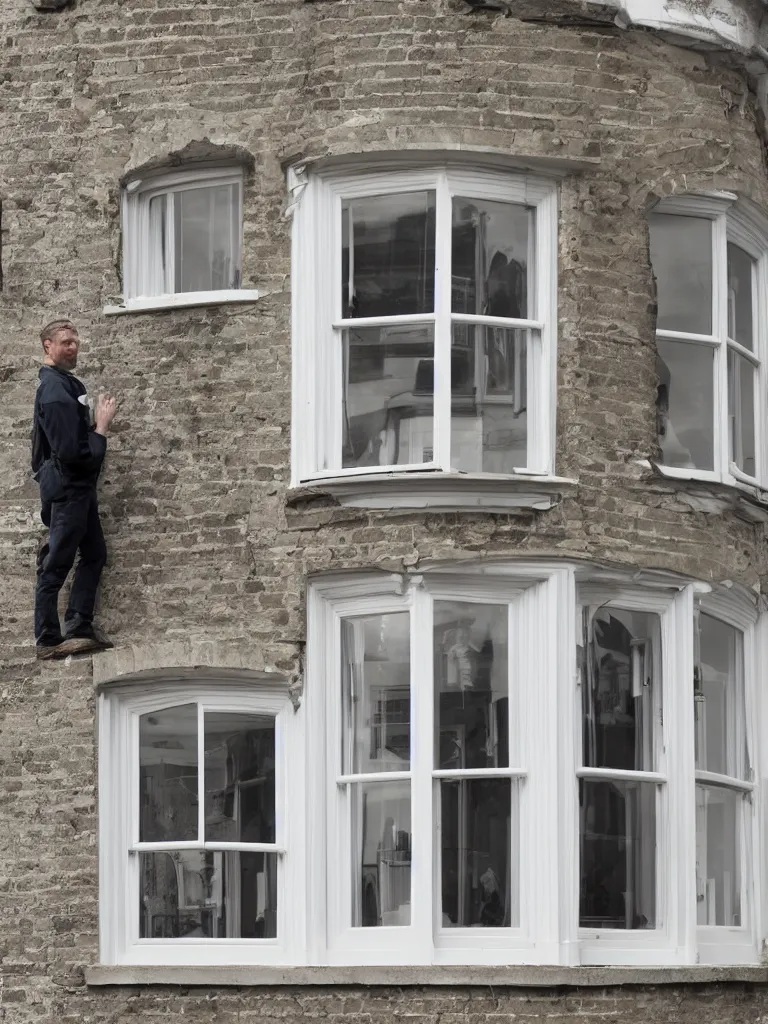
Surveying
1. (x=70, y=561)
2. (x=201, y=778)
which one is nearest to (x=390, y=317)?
(x=70, y=561)

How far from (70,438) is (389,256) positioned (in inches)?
102

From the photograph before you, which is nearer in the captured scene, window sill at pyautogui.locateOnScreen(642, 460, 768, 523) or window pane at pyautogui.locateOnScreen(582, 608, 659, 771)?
window pane at pyautogui.locateOnScreen(582, 608, 659, 771)

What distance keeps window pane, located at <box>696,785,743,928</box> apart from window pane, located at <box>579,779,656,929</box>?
0.52 meters

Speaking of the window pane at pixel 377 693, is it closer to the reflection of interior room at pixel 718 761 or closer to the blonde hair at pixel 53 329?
the reflection of interior room at pixel 718 761

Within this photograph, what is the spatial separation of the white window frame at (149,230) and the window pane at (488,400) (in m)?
1.79

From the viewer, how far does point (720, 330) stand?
18.7 m

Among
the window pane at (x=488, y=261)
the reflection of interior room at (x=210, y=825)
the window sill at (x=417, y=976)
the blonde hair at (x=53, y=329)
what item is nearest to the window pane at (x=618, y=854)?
the window sill at (x=417, y=976)

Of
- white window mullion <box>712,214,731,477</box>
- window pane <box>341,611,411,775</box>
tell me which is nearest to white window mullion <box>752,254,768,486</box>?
white window mullion <box>712,214,731,477</box>

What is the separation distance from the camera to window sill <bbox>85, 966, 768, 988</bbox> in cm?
1698

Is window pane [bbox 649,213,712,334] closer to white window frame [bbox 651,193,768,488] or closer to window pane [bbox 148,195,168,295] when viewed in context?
white window frame [bbox 651,193,768,488]

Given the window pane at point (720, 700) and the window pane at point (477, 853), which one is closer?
the window pane at point (477, 853)

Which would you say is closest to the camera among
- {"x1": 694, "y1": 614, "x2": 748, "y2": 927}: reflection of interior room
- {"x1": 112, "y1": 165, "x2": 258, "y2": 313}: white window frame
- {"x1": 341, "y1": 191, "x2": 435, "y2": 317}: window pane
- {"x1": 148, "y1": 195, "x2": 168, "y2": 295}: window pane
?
{"x1": 341, "y1": 191, "x2": 435, "y2": 317}: window pane

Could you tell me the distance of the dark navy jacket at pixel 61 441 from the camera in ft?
58.3

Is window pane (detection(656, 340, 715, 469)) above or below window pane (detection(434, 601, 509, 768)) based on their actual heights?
above
